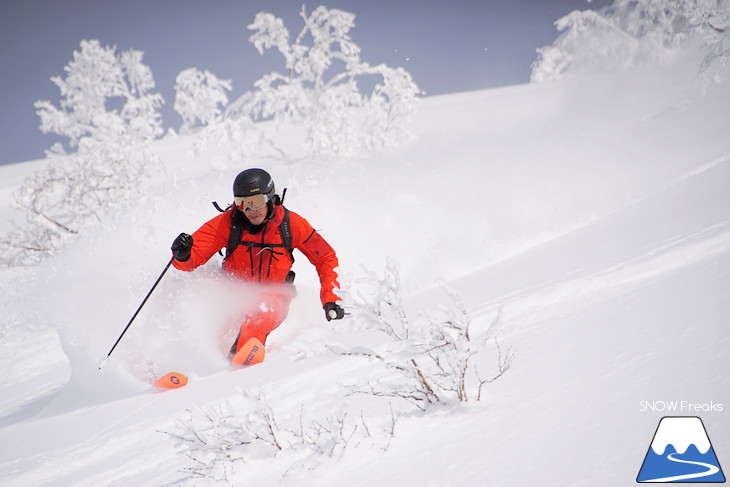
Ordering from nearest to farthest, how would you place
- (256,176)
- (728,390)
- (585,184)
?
(728,390), (256,176), (585,184)

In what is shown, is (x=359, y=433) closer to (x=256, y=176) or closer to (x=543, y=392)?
(x=543, y=392)

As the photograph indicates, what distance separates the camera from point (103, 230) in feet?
18.3

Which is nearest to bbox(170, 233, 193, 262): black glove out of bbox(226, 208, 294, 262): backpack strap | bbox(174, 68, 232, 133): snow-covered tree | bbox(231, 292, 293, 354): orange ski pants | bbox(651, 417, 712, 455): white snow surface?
bbox(226, 208, 294, 262): backpack strap

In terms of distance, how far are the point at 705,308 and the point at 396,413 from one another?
3.79 feet

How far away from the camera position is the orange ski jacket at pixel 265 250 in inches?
159

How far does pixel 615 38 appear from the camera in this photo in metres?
26.6

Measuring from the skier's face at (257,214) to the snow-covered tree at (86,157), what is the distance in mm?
10157

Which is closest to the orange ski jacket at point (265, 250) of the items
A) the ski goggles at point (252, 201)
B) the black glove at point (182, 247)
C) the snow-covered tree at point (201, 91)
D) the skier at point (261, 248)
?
the skier at point (261, 248)

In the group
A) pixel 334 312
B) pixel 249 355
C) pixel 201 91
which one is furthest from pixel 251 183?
pixel 201 91

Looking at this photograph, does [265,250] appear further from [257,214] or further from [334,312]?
[334,312]

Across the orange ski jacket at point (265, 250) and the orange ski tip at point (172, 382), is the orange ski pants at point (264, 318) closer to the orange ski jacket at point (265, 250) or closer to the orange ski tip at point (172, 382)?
the orange ski jacket at point (265, 250)

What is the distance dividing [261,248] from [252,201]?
23.5 inches

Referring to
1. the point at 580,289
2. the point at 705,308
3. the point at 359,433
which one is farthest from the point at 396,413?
the point at 580,289

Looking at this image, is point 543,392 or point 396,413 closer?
point 543,392
